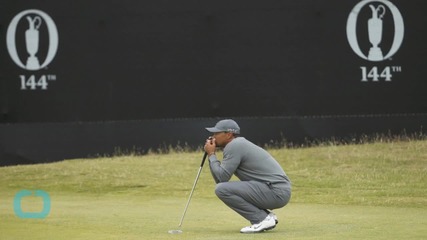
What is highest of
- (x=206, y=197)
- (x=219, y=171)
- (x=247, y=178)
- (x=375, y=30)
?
(x=375, y=30)

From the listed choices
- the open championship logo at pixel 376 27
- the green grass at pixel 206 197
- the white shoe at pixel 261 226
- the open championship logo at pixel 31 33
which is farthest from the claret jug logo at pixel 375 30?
the white shoe at pixel 261 226

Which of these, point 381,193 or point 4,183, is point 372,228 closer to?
point 381,193

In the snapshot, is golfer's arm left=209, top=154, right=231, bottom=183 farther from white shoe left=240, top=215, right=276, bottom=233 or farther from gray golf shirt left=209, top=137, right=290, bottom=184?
white shoe left=240, top=215, right=276, bottom=233

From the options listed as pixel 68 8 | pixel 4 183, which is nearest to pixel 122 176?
pixel 4 183

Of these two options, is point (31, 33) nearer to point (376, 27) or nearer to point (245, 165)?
point (376, 27)

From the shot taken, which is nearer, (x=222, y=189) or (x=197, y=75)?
(x=222, y=189)

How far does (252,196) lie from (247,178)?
236mm

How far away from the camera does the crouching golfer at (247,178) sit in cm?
995

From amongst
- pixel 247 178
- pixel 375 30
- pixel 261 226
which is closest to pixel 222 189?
pixel 247 178

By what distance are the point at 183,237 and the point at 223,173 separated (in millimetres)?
783

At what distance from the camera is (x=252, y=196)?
9.95 m

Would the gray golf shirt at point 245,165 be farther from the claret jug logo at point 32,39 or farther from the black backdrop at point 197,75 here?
the claret jug logo at point 32,39

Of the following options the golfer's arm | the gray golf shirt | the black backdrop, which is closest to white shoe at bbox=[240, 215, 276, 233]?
the gray golf shirt

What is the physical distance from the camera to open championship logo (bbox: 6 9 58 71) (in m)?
19.5
